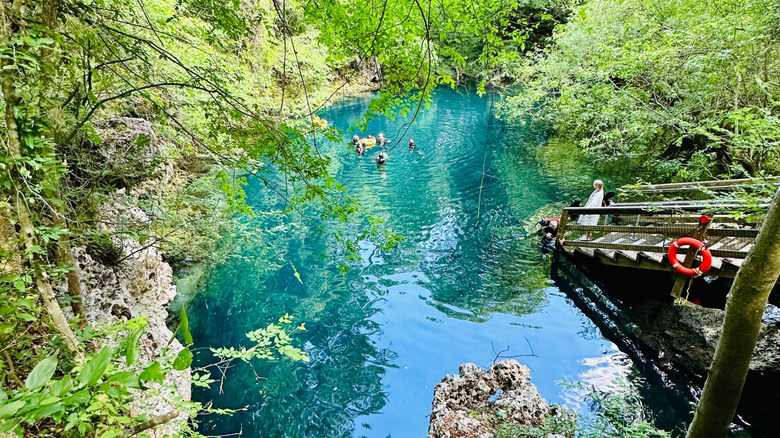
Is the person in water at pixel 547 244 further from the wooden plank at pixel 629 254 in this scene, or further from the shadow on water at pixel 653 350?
the wooden plank at pixel 629 254

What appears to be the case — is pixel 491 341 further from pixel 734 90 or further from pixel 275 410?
pixel 734 90

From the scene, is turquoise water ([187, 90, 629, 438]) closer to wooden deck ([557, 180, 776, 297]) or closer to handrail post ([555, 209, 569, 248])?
handrail post ([555, 209, 569, 248])

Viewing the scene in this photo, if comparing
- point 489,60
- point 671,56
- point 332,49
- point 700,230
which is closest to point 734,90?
point 671,56

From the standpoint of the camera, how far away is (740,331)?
8.41 ft

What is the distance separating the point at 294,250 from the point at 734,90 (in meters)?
11.8

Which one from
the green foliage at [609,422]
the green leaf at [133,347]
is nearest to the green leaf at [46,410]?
the green leaf at [133,347]

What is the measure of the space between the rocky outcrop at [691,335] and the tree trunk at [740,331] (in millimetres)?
3426

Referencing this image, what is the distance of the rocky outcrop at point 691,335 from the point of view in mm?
5348

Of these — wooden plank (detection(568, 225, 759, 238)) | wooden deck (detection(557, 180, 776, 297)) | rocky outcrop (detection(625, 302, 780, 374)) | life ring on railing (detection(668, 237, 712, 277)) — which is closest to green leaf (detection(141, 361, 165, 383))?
wooden deck (detection(557, 180, 776, 297))

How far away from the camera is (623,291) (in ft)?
26.6

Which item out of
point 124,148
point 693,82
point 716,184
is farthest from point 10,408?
point 693,82

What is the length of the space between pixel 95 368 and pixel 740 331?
12.4 ft

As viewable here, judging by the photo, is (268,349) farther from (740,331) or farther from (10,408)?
(740,331)

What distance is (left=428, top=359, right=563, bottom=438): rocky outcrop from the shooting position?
4414mm
